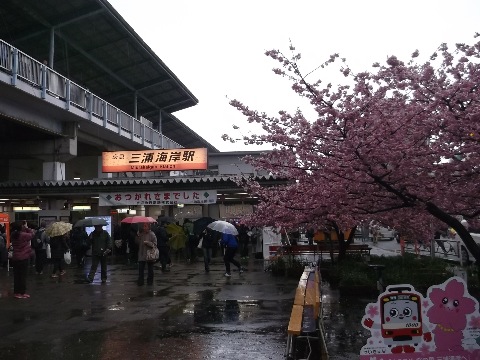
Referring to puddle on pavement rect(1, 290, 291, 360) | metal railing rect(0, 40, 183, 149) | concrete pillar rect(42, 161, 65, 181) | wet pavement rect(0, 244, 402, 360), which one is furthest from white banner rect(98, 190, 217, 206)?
puddle on pavement rect(1, 290, 291, 360)

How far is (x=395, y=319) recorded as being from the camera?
511 cm

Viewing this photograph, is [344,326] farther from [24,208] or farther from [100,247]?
[24,208]

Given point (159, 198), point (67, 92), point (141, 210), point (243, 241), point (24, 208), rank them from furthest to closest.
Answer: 1. point (141, 210)
2. point (24, 208)
3. point (243, 241)
4. point (67, 92)
5. point (159, 198)

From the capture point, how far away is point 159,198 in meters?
22.1

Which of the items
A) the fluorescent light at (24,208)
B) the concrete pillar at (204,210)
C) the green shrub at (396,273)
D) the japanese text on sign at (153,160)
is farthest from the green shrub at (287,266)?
the concrete pillar at (204,210)

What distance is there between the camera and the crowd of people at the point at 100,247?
11820 mm

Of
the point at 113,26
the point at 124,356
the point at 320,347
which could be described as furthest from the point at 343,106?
the point at 113,26

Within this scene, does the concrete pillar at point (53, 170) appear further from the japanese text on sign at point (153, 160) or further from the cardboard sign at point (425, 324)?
the cardboard sign at point (425, 324)

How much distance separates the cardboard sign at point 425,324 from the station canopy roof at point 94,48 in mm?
20622

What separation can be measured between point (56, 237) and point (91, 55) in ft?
45.9

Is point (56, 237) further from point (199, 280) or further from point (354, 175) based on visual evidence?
point (354, 175)

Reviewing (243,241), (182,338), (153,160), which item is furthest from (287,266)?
(153,160)

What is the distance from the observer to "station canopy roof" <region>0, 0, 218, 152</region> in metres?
22.1

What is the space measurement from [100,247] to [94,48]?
50.7ft
